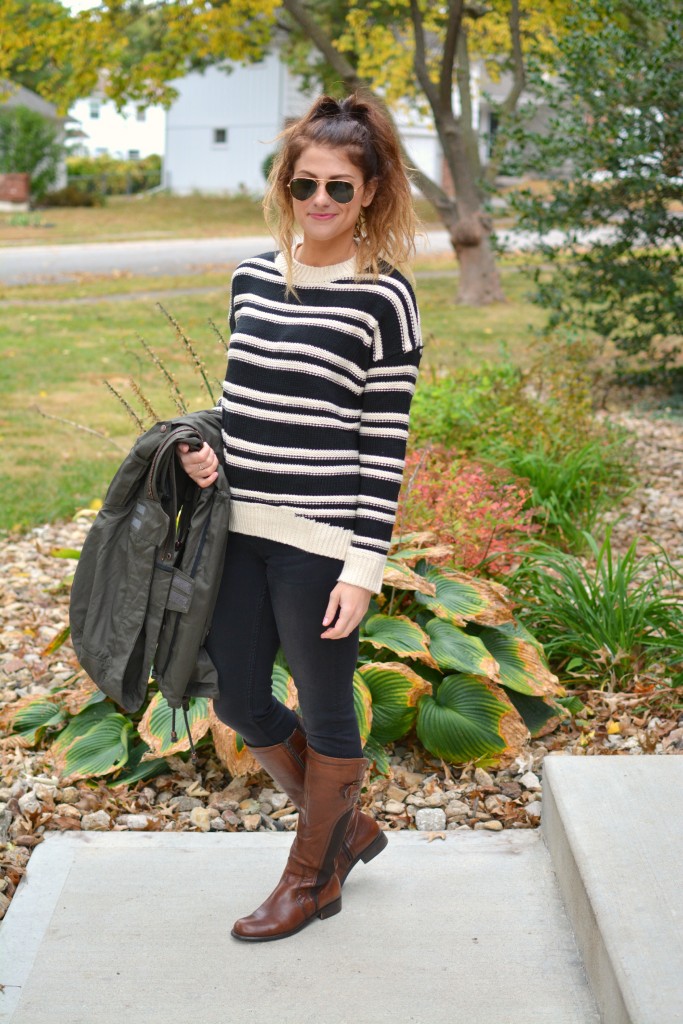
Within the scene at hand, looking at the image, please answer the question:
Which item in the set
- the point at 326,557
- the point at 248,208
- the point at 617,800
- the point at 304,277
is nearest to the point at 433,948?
the point at 617,800

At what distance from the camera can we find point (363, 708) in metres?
3.31

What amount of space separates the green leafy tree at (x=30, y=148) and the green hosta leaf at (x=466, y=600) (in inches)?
1232

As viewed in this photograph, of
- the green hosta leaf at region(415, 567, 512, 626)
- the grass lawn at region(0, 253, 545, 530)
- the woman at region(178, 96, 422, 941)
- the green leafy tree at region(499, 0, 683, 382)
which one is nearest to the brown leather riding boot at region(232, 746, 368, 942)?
the woman at region(178, 96, 422, 941)

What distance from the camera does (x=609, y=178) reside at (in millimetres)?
8156

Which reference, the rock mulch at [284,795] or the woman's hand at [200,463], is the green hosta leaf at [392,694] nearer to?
the rock mulch at [284,795]

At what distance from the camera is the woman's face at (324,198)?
228 centimetres

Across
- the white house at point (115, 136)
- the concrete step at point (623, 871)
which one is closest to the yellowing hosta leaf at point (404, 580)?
the concrete step at point (623, 871)

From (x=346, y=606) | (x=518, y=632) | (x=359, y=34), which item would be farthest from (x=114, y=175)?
(x=346, y=606)

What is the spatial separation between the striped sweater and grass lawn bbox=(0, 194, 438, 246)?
19716mm

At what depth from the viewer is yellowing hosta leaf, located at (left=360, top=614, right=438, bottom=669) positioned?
3461 millimetres

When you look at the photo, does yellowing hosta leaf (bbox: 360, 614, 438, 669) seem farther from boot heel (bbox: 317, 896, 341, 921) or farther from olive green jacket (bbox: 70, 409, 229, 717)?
olive green jacket (bbox: 70, 409, 229, 717)

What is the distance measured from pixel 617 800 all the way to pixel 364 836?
631 millimetres

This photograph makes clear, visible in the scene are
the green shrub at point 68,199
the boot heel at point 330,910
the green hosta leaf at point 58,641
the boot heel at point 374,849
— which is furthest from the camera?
the green shrub at point 68,199

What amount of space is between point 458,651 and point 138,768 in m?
1.04
